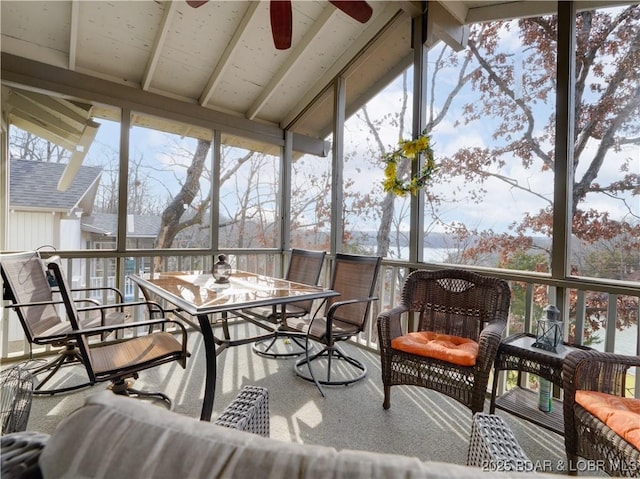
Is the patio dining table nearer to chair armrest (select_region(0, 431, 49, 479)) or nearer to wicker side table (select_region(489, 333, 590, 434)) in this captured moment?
wicker side table (select_region(489, 333, 590, 434))

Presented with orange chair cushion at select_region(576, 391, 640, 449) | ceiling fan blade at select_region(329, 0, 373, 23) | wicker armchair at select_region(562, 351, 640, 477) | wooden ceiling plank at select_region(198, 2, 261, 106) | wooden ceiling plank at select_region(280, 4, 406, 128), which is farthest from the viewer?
wooden ceiling plank at select_region(280, 4, 406, 128)

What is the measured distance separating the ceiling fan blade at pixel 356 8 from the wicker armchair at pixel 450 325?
215 cm

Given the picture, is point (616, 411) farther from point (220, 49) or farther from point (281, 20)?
point (220, 49)

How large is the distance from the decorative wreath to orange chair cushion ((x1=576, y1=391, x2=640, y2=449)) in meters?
2.10

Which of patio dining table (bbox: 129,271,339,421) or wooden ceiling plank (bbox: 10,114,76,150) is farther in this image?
wooden ceiling plank (bbox: 10,114,76,150)

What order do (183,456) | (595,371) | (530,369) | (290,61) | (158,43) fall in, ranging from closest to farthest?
(183,456)
(595,371)
(530,369)
(158,43)
(290,61)

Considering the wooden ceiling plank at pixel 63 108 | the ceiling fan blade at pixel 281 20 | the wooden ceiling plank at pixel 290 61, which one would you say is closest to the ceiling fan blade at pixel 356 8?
the ceiling fan blade at pixel 281 20

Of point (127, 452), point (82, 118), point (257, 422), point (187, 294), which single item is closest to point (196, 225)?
point (82, 118)

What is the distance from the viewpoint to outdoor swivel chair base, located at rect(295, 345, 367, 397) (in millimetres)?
2861

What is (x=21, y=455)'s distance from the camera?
0.53 m

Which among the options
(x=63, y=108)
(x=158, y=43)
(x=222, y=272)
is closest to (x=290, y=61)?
(x=158, y=43)

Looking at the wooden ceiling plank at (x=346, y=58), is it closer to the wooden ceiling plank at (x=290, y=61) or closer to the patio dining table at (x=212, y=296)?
the wooden ceiling plank at (x=290, y=61)

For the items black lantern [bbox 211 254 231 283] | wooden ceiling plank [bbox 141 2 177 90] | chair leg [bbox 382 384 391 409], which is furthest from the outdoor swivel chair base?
wooden ceiling plank [bbox 141 2 177 90]

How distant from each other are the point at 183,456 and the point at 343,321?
2.73m
